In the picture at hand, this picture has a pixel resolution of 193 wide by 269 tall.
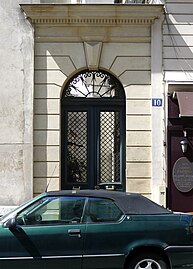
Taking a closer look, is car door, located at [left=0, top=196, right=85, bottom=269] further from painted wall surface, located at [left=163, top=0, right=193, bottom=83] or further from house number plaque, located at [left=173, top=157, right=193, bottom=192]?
painted wall surface, located at [left=163, top=0, right=193, bottom=83]

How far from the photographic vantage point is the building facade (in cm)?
1241

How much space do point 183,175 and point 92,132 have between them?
2.58 meters

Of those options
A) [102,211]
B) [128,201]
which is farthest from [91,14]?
[102,211]

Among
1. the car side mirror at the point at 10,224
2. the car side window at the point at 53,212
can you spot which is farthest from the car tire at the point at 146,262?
the car side mirror at the point at 10,224

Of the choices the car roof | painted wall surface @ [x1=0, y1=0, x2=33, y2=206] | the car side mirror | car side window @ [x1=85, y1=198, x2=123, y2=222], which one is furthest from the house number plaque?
the car side mirror

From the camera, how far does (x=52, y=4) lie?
40.8ft

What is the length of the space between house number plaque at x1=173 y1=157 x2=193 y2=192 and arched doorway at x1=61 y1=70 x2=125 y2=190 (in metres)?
1.42

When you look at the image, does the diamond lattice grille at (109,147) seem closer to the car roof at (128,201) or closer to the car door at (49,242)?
the car roof at (128,201)

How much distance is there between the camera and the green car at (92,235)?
283 inches

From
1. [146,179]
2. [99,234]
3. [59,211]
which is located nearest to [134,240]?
[99,234]

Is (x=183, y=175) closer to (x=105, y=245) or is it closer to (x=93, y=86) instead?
(x=93, y=86)

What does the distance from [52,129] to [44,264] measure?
18.9 feet

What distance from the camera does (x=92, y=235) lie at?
7.25m

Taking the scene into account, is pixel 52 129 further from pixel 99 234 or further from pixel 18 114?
pixel 99 234
